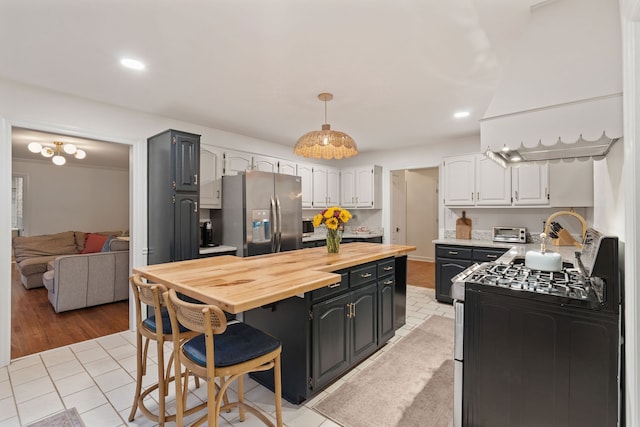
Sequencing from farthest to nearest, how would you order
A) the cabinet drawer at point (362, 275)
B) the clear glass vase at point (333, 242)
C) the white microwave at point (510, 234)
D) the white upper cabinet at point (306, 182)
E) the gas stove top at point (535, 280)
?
1. the white upper cabinet at point (306, 182)
2. the white microwave at point (510, 234)
3. the clear glass vase at point (333, 242)
4. the cabinet drawer at point (362, 275)
5. the gas stove top at point (535, 280)

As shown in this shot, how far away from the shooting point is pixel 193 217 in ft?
11.2

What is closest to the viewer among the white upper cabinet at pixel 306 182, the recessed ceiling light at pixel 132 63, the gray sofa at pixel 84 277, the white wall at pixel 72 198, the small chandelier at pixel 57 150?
the recessed ceiling light at pixel 132 63

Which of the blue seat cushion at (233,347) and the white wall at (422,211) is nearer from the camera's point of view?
the blue seat cushion at (233,347)

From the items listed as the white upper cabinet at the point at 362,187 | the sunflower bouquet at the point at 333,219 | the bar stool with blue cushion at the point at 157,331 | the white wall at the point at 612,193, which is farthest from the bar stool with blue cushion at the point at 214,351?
the white upper cabinet at the point at 362,187

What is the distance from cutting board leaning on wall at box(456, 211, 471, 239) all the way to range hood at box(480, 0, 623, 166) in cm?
298

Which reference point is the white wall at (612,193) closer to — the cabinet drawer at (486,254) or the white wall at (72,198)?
the cabinet drawer at (486,254)

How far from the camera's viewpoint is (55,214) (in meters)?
7.16

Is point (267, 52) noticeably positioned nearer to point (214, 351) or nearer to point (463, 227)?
point (214, 351)

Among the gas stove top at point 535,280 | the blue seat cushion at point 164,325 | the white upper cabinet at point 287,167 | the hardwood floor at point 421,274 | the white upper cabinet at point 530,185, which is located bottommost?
the hardwood floor at point 421,274

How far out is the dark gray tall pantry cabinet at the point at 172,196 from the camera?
323cm

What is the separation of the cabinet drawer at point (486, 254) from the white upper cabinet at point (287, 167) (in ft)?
10.3

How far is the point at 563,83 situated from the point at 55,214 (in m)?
9.52

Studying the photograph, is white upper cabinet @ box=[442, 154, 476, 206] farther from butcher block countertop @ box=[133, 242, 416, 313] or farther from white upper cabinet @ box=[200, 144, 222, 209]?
white upper cabinet @ box=[200, 144, 222, 209]

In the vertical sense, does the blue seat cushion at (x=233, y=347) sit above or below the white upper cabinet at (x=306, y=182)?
below
